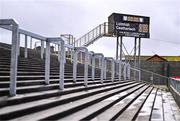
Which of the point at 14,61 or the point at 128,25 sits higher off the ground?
the point at 128,25

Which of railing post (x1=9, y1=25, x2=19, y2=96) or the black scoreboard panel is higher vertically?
the black scoreboard panel

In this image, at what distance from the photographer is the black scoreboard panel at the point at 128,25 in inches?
1320

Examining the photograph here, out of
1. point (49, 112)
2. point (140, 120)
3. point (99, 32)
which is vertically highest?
point (99, 32)

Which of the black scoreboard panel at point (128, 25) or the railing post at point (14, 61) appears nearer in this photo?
the railing post at point (14, 61)

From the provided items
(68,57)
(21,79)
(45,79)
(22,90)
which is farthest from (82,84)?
(68,57)

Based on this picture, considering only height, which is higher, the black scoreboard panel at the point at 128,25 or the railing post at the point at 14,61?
the black scoreboard panel at the point at 128,25

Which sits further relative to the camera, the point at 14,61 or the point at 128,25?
the point at 128,25

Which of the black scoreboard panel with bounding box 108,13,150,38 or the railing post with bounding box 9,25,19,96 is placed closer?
the railing post with bounding box 9,25,19,96

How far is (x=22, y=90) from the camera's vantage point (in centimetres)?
615

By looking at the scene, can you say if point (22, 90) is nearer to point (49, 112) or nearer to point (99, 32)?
point (49, 112)

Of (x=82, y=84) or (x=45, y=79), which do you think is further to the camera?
(x=82, y=84)

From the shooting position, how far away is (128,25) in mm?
34375

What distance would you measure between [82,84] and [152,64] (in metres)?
25.2

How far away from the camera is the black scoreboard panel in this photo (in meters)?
33.5
